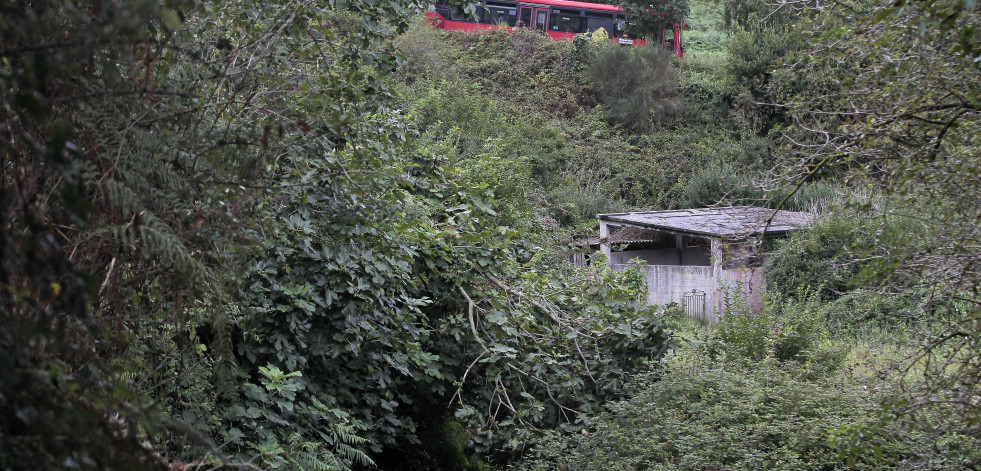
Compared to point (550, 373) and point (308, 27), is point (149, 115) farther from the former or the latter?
point (550, 373)

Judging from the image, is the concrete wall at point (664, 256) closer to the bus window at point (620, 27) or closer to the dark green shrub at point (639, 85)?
the dark green shrub at point (639, 85)

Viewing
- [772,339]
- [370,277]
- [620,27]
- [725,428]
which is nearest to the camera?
[370,277]

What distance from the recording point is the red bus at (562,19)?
29.4 meters

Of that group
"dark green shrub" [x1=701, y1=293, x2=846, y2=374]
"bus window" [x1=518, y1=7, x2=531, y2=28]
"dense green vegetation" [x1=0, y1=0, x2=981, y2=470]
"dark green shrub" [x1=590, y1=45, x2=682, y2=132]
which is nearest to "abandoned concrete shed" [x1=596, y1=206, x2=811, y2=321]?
"dark green shrub" [x1=701, y1=293, x2=846, y2=374]

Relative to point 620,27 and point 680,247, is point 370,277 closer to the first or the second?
point 680,247

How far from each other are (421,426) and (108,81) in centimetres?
513

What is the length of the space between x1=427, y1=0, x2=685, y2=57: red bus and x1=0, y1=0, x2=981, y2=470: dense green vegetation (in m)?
21.3

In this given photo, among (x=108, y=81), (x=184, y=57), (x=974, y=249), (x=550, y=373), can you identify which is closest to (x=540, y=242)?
(x=550, y=373)

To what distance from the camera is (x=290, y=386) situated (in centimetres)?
433

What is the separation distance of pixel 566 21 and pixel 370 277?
26954 millimetres

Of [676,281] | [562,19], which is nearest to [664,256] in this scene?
[676,281]

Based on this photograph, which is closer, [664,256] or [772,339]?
[772,339]

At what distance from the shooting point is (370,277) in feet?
17.2

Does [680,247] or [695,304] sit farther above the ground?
[680,247]
